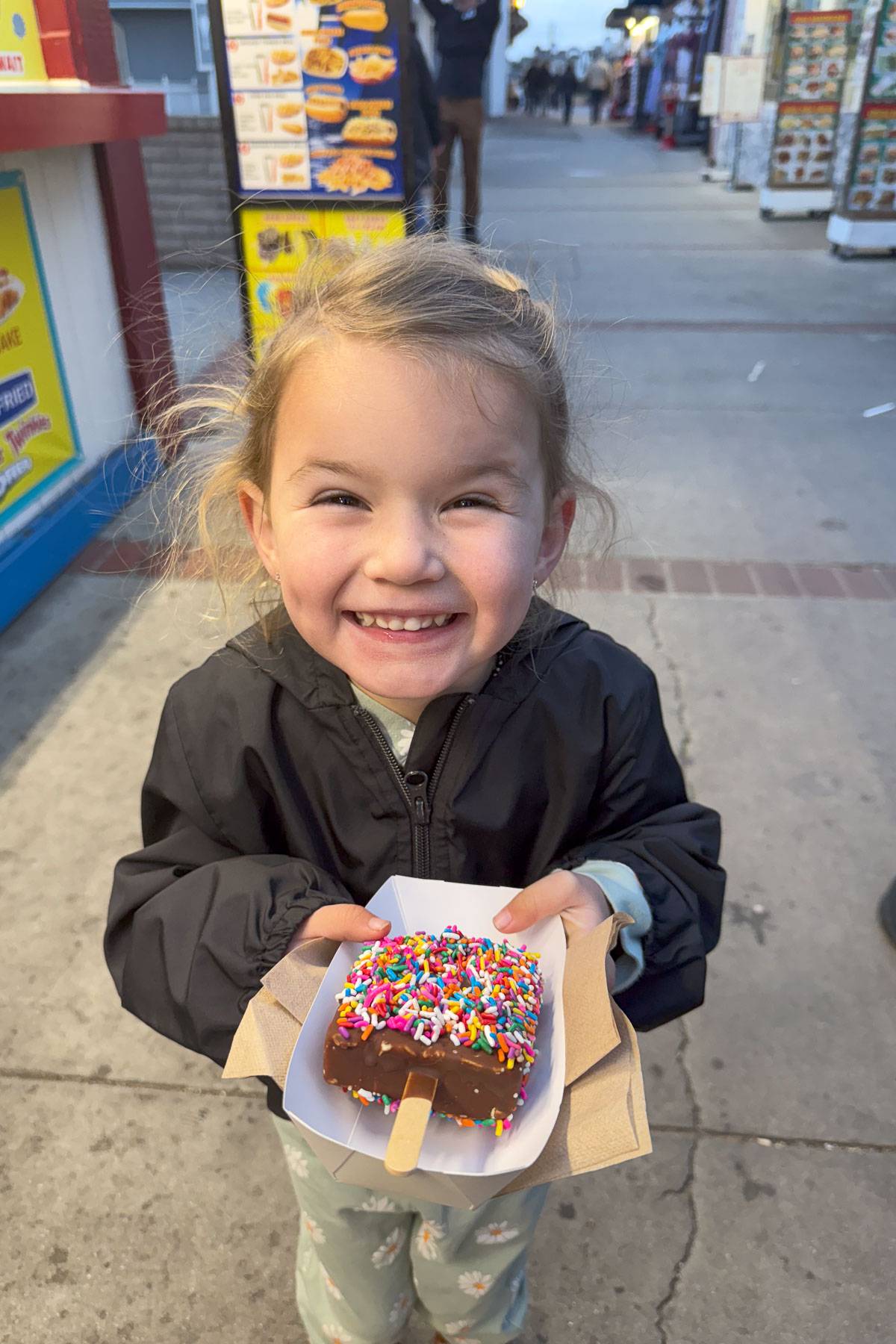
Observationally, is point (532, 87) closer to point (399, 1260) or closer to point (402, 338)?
point (402, 338)

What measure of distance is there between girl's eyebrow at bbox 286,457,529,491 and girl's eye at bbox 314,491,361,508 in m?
0.03

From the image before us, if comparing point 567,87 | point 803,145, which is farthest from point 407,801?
point 567,87

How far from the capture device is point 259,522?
139 cm

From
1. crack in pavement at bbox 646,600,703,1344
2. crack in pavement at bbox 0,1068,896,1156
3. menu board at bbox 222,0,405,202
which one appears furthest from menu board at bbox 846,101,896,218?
crack in pavement at bbox 0,1068,896,1156

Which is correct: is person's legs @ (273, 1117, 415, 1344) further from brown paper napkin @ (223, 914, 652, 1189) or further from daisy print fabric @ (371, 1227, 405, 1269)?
brown paper napkin @ (223, 914, 652, 1189)

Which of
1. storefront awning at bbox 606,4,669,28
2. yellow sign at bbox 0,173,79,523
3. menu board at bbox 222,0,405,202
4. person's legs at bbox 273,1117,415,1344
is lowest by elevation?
person's legs at bbox 273,1117,415,1344

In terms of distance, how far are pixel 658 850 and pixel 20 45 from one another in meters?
4.26

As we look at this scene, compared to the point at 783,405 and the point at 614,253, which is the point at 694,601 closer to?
the point at 783,405

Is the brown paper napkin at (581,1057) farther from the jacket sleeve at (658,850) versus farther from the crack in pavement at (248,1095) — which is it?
the crack in pavement at (248,1095)

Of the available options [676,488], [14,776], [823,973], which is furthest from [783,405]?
[14,776]

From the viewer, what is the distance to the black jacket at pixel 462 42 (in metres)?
8.41

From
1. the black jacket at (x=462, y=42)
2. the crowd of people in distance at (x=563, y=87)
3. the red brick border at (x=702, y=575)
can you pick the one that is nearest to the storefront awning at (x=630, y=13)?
the crowd of people in distance at (x=563, y=87)

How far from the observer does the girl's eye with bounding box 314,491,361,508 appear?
1.16 m

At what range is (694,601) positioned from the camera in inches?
155
